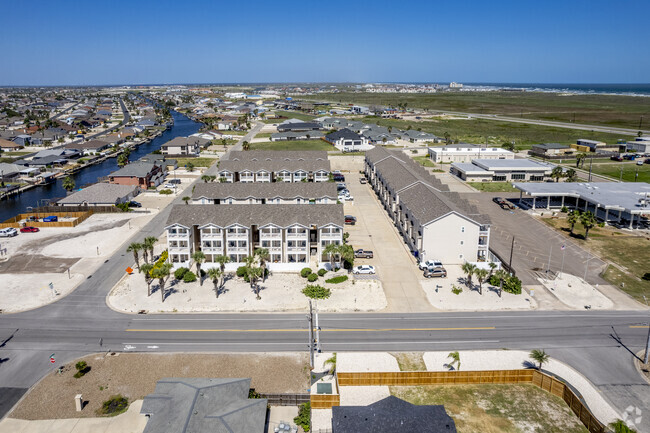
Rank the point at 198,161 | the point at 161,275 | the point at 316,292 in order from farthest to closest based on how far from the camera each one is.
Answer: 1. the point at 198,161
2. the point at 316,292
3. the point at 161,275

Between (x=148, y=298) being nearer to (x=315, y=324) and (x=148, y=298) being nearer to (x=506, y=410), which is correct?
(x=315, y=324)

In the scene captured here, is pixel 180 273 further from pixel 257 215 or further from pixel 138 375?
pixel 138 375

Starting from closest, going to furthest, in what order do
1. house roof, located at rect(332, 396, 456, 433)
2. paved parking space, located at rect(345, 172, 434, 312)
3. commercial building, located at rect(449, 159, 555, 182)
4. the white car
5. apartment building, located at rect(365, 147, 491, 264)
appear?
house roof, located at rect(332, 396, 456, 433) < paved parking space, located at rect(345, 172, 434, 312) < the white car < apartment building, located at rect(365, 147, 491, 264) < commercial building, located at rect(449, 159, 555, 182)

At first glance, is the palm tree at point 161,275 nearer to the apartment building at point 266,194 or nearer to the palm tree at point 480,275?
the apartment building at point 266,194

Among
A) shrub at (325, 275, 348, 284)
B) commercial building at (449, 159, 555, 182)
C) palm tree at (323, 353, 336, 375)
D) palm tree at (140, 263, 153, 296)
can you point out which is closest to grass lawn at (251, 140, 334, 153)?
commercial building at (449, 159, 555, 182)

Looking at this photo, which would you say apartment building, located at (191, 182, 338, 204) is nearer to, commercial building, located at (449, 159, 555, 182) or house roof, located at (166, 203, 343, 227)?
house roof, located at (166, 203, 343, 227)

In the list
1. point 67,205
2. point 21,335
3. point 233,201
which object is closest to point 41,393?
point 21,335

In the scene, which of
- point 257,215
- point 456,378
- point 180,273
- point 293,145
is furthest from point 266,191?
point 293,145
